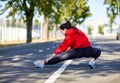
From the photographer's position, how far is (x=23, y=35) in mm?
71750

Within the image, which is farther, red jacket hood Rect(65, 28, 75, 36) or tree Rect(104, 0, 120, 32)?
tree Rect(104, 0, 120, 32)

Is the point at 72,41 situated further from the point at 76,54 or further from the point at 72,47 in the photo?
the point at 76,54

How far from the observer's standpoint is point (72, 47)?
13688 mm

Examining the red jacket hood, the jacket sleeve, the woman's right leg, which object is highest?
the red jacket hood

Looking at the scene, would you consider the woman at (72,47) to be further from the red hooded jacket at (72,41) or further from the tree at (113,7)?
the tree at (113,7)

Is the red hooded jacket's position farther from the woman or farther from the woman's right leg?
the woman's right leg

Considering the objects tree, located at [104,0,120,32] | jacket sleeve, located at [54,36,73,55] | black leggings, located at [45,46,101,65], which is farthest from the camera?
tree, located at [104,0,120,32]

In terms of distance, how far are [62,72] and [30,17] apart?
34.5m

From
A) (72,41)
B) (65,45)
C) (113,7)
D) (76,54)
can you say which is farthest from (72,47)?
(113,7)

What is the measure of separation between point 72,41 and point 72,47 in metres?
0.42

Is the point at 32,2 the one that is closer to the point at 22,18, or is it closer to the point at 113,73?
the point at 22,18

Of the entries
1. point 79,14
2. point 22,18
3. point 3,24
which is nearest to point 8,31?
point 3,24

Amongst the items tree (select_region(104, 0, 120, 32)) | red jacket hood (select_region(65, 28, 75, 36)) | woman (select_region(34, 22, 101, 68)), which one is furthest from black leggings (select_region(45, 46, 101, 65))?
tree (select_region(104, 0, 120, 32))

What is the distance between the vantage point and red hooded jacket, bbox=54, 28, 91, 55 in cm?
1322
